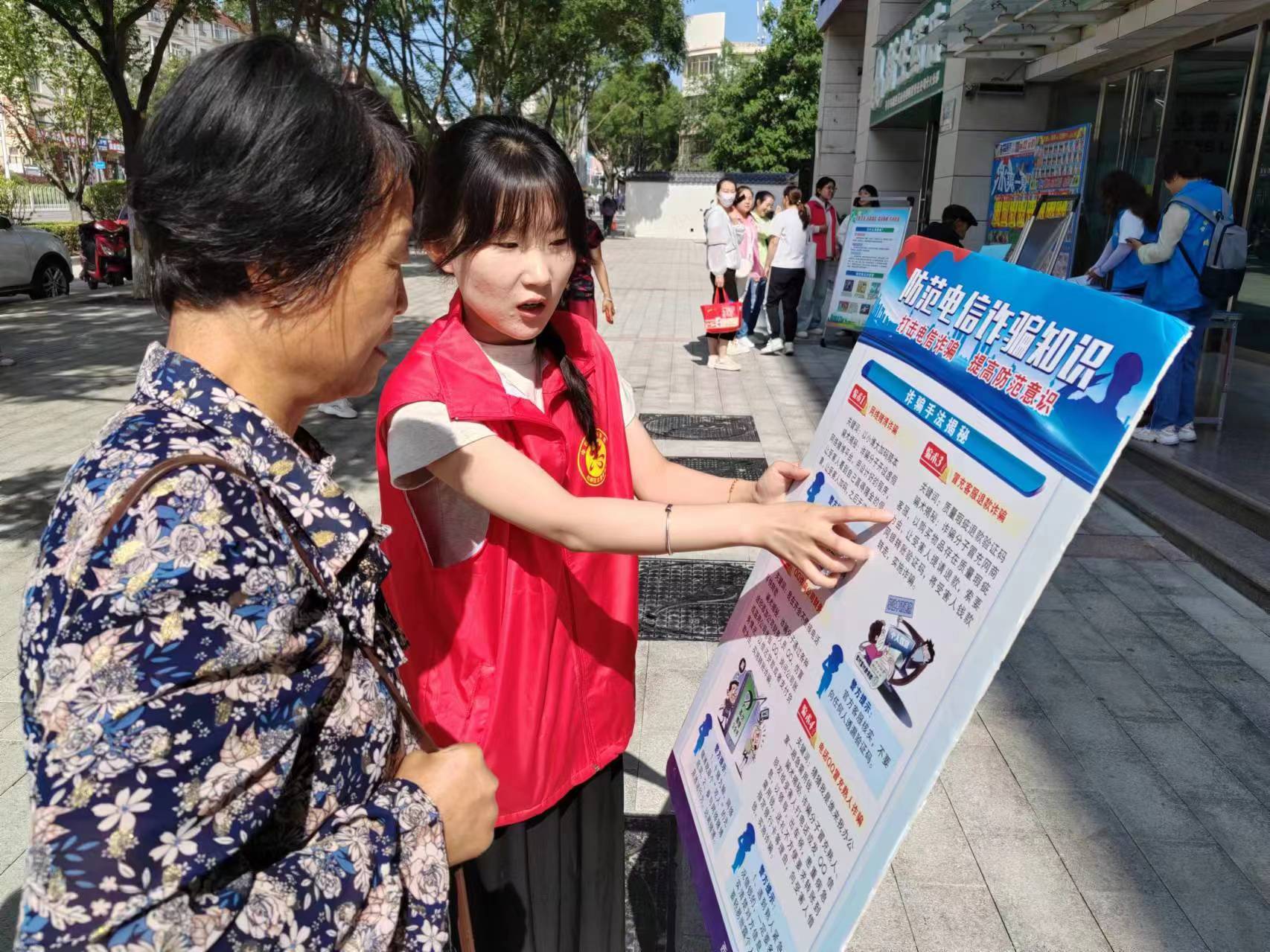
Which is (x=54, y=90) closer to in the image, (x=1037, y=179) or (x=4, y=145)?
(x=4, y=145)

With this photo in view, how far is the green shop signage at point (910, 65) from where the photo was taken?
1276 centimetres

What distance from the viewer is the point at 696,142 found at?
79750 millimetres

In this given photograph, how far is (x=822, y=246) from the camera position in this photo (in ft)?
39.0

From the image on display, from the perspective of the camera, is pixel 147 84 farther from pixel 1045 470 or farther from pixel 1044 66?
pixel 1045 470

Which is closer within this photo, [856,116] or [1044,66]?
[1044,66]

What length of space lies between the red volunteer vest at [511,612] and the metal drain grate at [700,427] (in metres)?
5.17

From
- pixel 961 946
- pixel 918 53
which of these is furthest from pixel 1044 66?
pixel 961 946

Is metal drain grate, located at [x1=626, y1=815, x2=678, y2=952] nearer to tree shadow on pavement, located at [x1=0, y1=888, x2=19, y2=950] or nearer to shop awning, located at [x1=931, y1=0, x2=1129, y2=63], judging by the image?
tree shadow on pavement, located at [x1=0, y1=888, x2=19, y2=950]

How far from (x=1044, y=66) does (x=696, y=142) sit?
72.6 meters

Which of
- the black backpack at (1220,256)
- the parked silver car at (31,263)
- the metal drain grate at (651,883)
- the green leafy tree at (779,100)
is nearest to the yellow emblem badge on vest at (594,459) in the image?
the metal drain grate at (651,883)

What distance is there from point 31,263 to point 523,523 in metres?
16.0

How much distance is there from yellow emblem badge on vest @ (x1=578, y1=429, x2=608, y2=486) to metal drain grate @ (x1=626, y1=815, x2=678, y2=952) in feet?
4.44

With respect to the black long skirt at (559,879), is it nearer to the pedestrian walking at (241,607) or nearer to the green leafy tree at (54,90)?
the pedestrian walking at (241,607)

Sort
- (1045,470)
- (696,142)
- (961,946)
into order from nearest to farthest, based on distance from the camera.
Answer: (1045,470), (961,946), (696,142)
